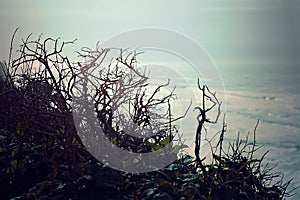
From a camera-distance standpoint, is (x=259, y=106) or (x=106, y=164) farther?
(x=259, y=106)

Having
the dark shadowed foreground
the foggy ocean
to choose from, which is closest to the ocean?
the foggy ocean

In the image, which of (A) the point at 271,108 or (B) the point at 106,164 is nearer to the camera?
(B) the point at 106,164

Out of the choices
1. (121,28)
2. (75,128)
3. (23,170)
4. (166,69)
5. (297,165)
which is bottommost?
(297,165)

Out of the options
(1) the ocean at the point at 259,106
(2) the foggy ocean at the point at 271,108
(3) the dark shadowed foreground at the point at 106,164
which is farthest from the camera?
(2) the foggy ocean at the point at 271,108

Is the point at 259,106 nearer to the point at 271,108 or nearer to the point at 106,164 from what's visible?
the point at 271,108

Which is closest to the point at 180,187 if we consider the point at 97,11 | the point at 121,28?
the point at 121,28

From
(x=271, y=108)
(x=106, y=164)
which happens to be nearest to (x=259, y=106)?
(x=271, y=108)

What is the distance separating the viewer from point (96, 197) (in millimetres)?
1177

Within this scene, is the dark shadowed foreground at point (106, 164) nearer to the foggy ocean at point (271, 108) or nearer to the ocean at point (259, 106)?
the ocean at point (259, 106)

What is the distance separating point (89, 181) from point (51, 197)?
93 mm

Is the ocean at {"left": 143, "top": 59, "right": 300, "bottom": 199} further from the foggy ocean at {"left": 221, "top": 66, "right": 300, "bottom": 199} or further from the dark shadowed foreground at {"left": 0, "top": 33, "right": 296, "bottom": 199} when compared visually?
the dark shadowed foreground at {"left": 0, "top": 33, "right": 296, "bottom": 199}

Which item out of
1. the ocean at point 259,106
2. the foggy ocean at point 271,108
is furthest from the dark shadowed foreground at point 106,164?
the foggy ocean at point 271,108

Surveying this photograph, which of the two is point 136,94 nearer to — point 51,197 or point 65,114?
point 65,114

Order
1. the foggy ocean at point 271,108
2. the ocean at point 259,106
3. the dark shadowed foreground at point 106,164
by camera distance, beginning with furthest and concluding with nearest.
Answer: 1. the foggy ocean at point 271,108
2. the ocean at point 259,106
3. the dark shadowed foreground at point 106,164
